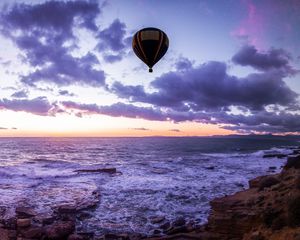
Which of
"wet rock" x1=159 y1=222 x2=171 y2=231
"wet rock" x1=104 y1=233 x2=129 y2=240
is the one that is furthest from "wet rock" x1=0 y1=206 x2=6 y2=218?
"wet rock" x1=159 y1=222 x2=171 y2=231

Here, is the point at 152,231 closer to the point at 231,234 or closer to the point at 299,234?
the point at 231,234

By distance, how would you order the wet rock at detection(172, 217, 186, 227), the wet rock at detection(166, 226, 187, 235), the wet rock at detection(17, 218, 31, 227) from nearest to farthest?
1. the wet rock at detection(166, 226, 187, 235)
2. the wet rock at detection(17, 218, 31, 227)
3. the wet rock at detection(172, 217, 186, 227)

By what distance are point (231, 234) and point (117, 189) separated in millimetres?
16486

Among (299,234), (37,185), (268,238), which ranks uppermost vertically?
(299,234)

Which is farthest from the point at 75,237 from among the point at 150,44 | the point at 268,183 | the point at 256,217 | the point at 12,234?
the point at 268,183

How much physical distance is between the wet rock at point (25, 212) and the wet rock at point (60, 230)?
3.73 meters

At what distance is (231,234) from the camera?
512 inches

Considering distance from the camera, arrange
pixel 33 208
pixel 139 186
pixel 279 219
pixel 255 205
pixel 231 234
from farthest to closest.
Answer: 1. pixel 139 186
2. pixel 33 208
3. pixel 255 205
4. pixel 231 234
5. pixel 279 219

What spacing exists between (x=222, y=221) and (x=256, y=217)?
5.28ft

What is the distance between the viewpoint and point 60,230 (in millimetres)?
15250

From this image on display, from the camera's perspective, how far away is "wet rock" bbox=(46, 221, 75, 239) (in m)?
14.7

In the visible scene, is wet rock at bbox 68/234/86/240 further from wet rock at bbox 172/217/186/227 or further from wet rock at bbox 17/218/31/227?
wet rock at bbox 172/217/186/227

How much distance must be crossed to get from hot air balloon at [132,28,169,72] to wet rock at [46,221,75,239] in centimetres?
1017

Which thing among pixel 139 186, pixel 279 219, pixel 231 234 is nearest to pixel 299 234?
pixel 279 219
